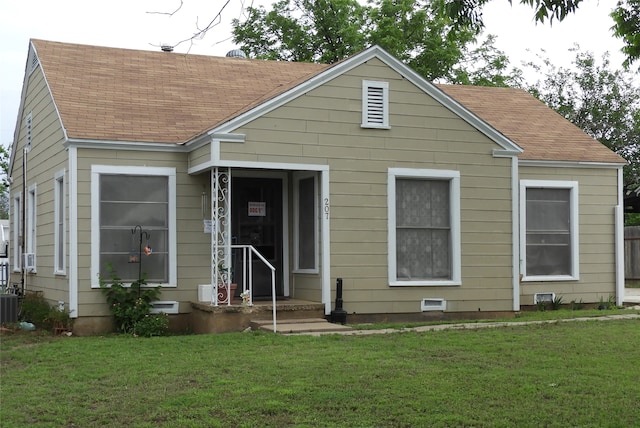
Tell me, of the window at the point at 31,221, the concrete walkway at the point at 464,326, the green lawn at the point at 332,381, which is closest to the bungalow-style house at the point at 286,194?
the window at the point at 31,221

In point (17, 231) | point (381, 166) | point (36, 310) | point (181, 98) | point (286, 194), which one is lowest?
point (36, 310)

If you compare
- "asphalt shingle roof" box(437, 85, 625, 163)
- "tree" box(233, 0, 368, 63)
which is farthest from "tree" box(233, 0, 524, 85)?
"asphalt shingle roof" box(437, 85, 625, 163)

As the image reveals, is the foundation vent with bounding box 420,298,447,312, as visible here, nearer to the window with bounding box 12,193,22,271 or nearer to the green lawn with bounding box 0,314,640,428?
the green lawn with bounding box 0,314,640,428

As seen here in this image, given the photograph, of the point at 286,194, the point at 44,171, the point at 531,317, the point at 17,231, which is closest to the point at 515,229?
the point at 531,317

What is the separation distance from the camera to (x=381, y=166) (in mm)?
14125

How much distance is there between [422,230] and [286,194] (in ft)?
8.00

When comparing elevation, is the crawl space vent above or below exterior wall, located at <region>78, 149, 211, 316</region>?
below

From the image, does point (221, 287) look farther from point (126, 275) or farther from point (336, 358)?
point (336, 358)

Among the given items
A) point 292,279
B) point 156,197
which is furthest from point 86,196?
point 292,279

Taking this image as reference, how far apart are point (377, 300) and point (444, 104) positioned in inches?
136

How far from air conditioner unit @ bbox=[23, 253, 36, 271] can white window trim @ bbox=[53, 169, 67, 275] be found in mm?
1945

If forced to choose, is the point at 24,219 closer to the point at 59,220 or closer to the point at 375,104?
the point at 59,220

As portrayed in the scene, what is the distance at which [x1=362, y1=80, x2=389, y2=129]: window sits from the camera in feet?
46.1

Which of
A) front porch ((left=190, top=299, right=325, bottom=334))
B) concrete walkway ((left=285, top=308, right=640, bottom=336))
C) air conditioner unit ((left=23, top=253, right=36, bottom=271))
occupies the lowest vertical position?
concrete walkway ((left=285, top=308, right=640, bottom=336))
